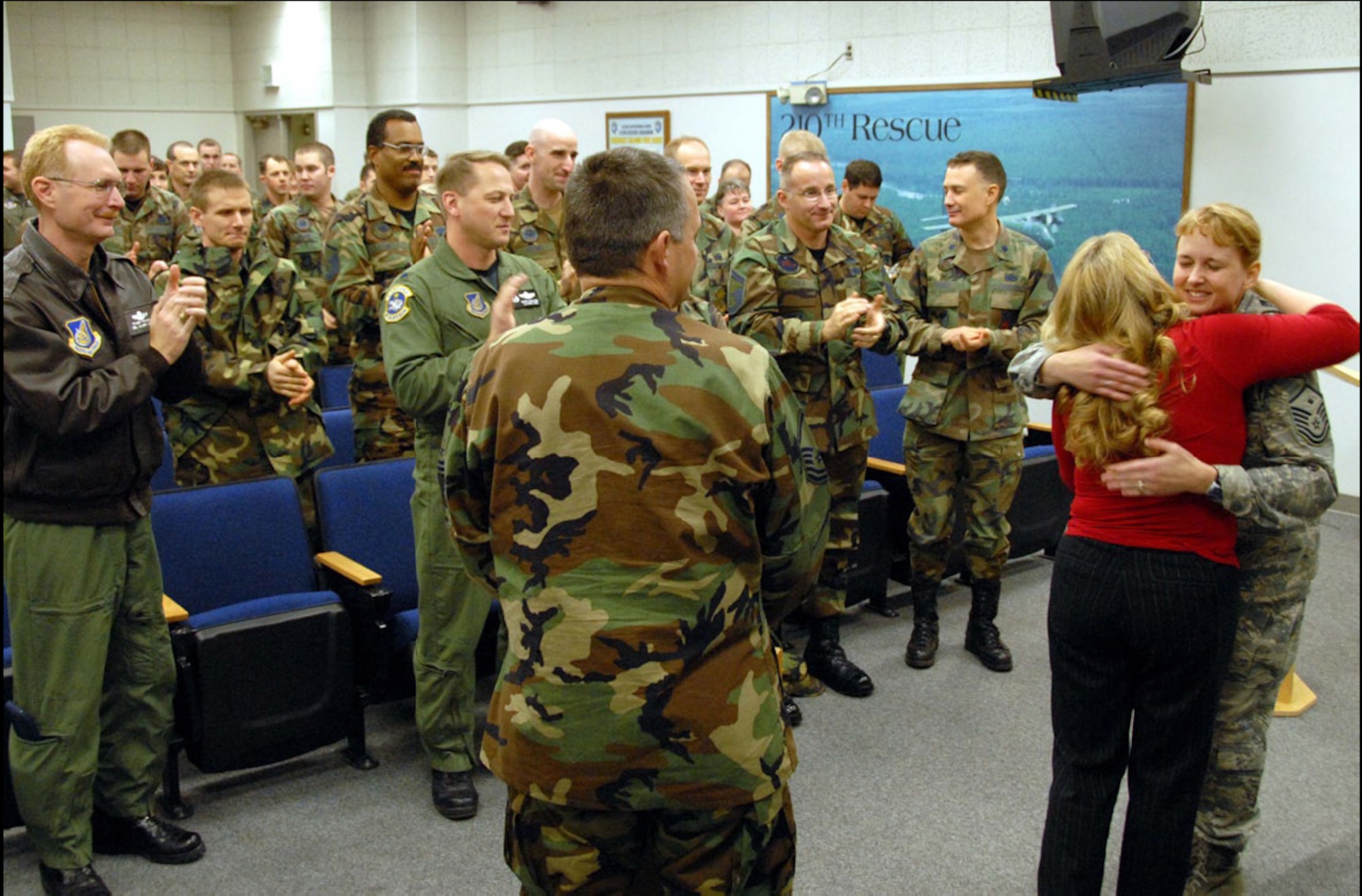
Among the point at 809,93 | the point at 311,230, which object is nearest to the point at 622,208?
the point at 311,230

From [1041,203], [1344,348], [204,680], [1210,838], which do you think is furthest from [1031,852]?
[1041,203]

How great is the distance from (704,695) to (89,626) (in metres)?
1.55

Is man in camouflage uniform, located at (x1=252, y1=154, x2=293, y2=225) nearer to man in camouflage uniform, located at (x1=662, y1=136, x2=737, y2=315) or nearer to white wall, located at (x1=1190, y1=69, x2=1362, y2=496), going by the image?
man in camouflage uniform, located at (x1=662, y1=136, x2=737, y2=315)

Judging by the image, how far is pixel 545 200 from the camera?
4324 mm

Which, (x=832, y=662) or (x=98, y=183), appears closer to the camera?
(x=98, y=183)

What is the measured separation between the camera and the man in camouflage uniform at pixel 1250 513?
80.4 inches

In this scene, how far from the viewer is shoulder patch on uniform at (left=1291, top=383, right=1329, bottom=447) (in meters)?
2.12

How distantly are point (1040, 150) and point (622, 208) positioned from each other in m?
5.80

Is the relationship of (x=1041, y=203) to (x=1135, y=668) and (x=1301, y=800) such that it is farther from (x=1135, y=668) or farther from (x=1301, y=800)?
(x=1135, y=668)

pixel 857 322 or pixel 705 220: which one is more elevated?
pixel 705 220

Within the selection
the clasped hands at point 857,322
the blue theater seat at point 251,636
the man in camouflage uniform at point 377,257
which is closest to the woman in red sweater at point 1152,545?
the clasped hands at point 857,322

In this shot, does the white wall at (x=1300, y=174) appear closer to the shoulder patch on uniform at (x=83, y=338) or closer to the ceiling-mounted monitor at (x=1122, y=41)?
the ceiling-mounted monitor at (x=1122, y=41)

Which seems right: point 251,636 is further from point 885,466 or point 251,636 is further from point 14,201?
point 14,201

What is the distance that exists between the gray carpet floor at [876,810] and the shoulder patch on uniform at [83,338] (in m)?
1.20
